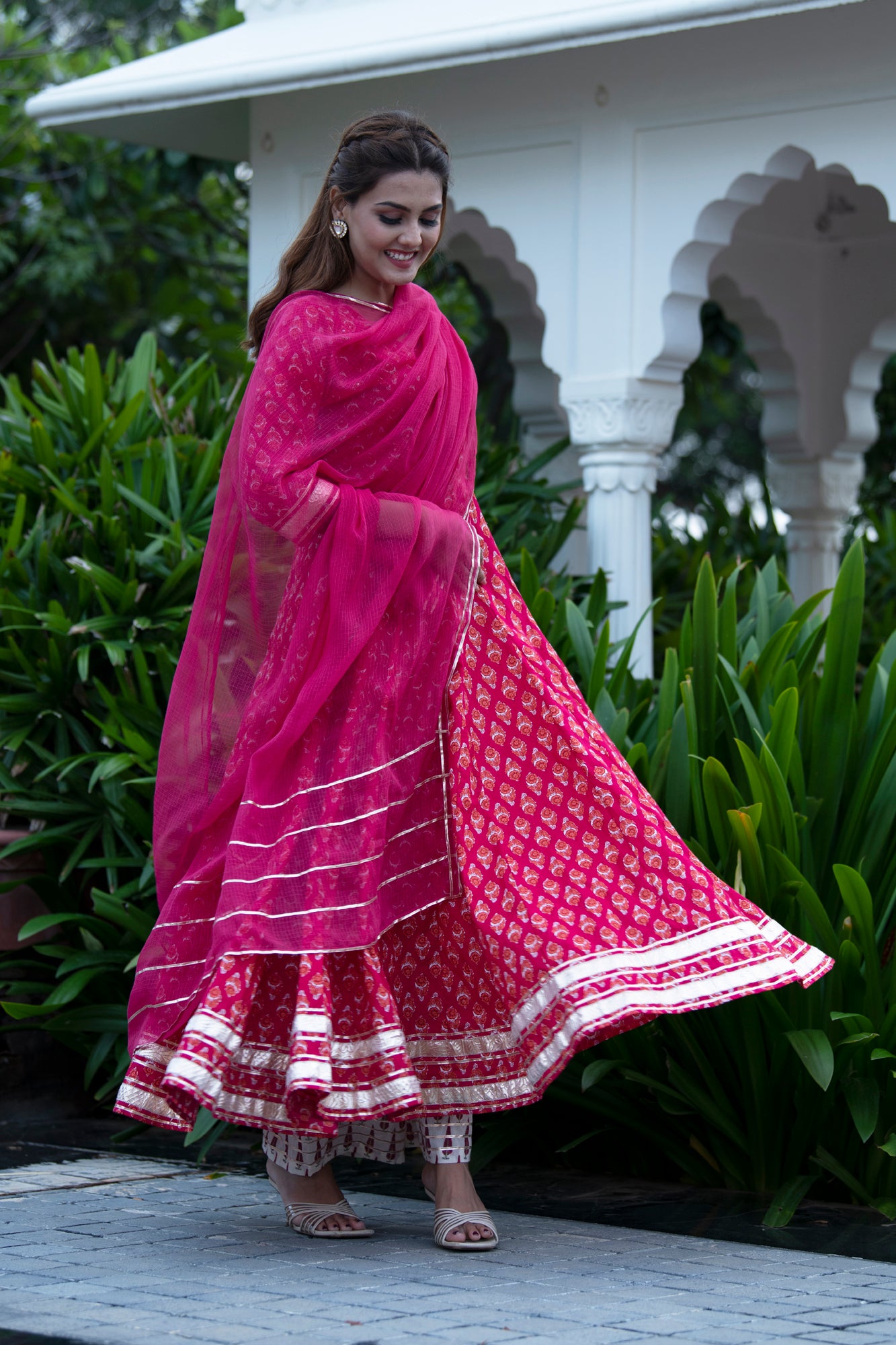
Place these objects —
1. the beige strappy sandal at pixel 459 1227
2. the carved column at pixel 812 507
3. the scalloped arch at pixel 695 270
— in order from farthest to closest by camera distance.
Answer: the carved column at pixel 812 507
the scalloped arch at pixel 695 270
the beige strappy sandal at pixel 459 1227

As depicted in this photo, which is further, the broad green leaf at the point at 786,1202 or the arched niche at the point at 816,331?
the arched niche at the point at 816,331

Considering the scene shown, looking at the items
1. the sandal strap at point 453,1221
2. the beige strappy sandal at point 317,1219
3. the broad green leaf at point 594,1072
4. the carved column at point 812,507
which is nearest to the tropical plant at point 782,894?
the broad green leaf at point 594,1072

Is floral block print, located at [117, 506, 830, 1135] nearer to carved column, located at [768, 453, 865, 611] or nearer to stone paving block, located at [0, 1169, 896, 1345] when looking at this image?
stone paving block, located at [0, 1169, 896, 1345]

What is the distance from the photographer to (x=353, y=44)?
5.61 m

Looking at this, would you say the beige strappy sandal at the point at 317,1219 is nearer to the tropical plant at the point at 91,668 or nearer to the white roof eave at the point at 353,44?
the tropical plant at the point at 91,668

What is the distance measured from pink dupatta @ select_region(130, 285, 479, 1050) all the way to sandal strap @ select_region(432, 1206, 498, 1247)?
1.67 ft

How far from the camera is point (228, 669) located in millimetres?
3342

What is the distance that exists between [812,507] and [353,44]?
2983 millimetres

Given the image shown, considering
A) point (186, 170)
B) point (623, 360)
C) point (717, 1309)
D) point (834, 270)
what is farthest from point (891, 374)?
point (717, 1309)

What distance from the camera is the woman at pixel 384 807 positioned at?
120 inches

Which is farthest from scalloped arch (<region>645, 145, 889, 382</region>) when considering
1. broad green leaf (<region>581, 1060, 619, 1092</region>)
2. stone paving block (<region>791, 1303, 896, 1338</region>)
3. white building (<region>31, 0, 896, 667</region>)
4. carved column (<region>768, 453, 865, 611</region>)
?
stone paving block (<region>791, 1303, 896, 1338</region>)

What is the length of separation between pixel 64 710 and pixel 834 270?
423cm

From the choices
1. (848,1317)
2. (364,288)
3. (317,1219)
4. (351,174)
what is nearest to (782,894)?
(848,1317)

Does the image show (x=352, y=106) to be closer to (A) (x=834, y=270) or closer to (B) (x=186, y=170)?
(B) (x=186, y=170)
